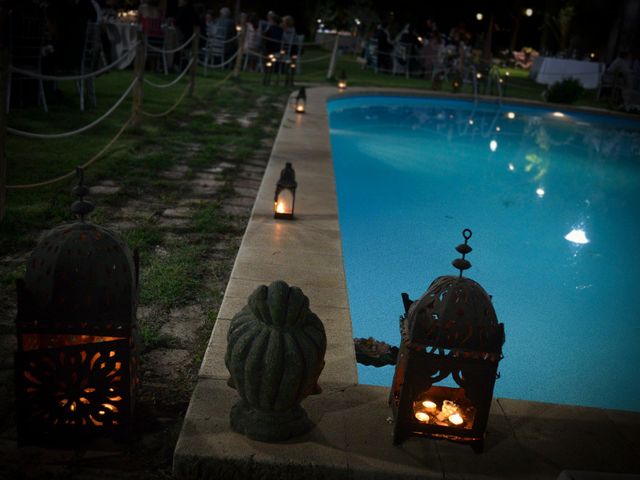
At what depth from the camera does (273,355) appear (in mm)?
2346

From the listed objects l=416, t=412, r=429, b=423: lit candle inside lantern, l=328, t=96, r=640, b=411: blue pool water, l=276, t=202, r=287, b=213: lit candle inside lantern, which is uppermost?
l=276, t=202, r=287, b=213: lit candle inside lantern

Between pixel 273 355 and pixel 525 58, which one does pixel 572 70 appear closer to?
pixel 525 58

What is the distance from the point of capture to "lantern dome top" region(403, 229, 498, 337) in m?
2.41

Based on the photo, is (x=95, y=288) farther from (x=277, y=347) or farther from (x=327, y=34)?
(x=327, y=34)

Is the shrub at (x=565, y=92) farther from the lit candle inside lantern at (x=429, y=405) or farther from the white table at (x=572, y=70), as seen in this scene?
the lit candle inside lantern at (x=429, y=405)

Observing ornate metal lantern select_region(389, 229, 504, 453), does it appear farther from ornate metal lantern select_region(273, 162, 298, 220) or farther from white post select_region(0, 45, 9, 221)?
white post select_region(0, 45, 9, 221)

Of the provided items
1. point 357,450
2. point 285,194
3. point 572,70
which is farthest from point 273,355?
point 572,70

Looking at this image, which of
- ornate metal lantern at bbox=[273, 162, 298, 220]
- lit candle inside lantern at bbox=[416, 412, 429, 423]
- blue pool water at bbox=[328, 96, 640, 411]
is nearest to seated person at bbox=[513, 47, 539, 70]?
blue pool water at bbox=[328, 96, 640, 411]

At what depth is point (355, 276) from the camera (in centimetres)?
534

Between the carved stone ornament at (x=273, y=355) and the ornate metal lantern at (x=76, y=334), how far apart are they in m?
0.41

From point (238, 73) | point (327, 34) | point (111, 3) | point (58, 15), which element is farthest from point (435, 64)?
point (327, 34)

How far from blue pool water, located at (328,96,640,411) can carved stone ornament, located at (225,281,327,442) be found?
1339 mm

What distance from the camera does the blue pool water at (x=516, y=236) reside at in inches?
175

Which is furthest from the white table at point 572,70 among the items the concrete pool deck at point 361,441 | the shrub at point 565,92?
the concrete pool deck at point 361,441
